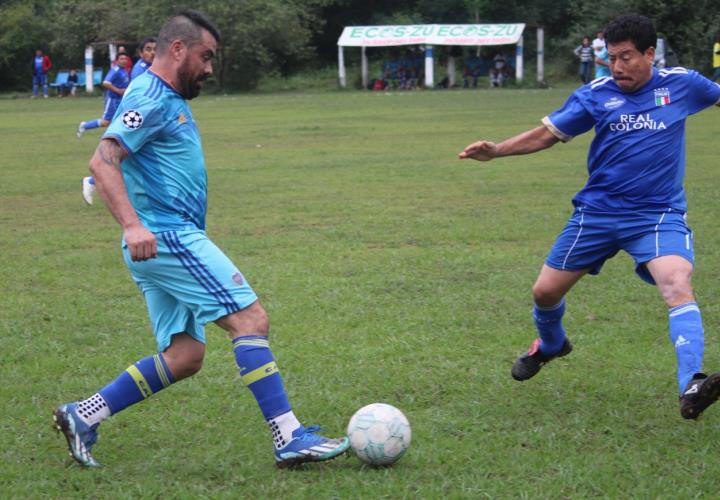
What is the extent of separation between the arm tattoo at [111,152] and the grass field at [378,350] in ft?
4.21

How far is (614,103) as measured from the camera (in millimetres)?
5324

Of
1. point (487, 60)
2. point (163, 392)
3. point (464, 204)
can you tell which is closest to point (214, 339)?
point (163, 392)

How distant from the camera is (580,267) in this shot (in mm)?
5422

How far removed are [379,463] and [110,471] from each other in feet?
3.66

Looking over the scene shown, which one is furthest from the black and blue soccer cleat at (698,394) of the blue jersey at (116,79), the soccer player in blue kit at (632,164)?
Answer: the blue jersey at (116,79)

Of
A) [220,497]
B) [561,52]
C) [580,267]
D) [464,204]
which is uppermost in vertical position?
A: [580,267]

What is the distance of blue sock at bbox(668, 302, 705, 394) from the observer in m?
4.75

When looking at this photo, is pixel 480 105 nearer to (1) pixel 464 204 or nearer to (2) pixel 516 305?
(1) pixel 464 204

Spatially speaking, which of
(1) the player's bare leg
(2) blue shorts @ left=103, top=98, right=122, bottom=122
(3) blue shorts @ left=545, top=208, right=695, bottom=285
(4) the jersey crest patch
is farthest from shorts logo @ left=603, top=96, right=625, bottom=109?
(2) blue shorts @ left=103, top=98, right=122, bottom=122

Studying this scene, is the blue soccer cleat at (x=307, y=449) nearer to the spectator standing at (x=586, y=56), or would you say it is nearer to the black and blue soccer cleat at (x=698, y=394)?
the black and blue soccer cleat at (x=698, y=394)

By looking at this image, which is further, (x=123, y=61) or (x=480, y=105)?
(x=480, y=105)

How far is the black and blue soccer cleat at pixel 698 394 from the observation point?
4516 millimetres

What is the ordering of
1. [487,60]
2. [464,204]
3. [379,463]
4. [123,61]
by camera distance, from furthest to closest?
[487,60] < [123,61] < [464,204] < [379,463]

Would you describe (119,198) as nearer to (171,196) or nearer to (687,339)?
(171,196)
